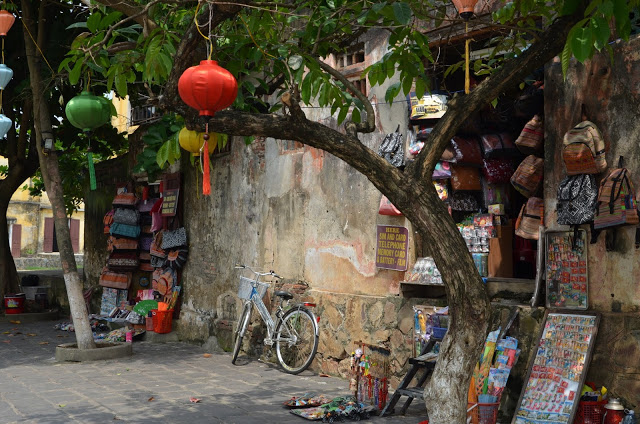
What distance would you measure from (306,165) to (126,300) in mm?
5732

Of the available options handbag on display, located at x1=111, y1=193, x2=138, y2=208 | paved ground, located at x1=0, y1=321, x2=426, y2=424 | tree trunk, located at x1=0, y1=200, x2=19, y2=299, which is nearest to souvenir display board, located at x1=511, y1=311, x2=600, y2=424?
paved ground, located at x1=0, y1=321, x2=426, y2=424

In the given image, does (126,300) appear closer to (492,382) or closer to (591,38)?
(492,382)

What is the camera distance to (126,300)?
44.3 ft

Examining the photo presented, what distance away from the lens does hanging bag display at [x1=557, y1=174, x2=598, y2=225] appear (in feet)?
20.0

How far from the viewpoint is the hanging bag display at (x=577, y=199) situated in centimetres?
609

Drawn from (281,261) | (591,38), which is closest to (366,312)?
(281,261)

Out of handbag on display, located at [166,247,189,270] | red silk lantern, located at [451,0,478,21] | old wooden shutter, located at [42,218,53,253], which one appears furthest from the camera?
old wooden shutter, located at [42,218,53,253]

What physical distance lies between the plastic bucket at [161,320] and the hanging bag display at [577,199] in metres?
6.96

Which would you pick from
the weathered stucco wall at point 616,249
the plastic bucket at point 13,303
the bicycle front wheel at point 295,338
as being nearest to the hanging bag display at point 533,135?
the weathered stucco wall at point 616,249

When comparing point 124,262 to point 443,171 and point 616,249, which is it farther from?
point 616,249

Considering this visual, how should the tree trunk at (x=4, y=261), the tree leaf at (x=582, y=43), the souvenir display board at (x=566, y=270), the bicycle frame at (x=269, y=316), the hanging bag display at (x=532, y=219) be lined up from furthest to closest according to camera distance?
the tree trunk at (x=4, y=261) → the bicycle frame at (x=269, y=316) → the hanging bag display at (x=532, y=219) → the souvenir display board at (x=566, y=270) → the tree leaf at (x=582, y=43)

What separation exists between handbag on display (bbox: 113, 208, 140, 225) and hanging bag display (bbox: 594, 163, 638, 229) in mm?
9144

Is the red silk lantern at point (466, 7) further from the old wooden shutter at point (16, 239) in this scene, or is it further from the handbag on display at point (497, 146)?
the old wooden shutter at point (16, 239)

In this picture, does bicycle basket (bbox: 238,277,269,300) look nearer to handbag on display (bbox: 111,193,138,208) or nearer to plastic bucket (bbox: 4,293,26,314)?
handbag on display (bbox: 111,193,138,208)
